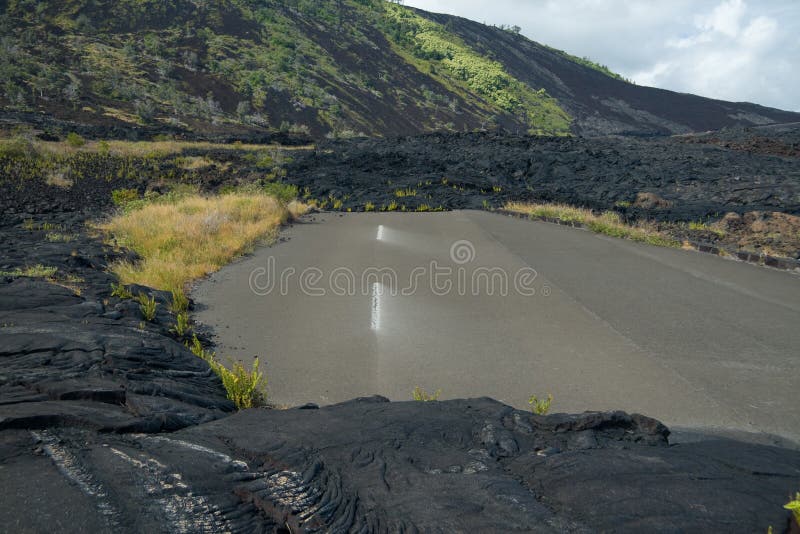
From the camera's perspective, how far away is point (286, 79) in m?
68.6

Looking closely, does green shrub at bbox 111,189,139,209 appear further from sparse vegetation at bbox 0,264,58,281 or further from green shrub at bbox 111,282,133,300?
green shrub at bbox 111,282,133,300

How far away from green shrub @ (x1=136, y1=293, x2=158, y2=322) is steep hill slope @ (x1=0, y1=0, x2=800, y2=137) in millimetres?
38977

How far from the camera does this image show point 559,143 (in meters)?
35.4

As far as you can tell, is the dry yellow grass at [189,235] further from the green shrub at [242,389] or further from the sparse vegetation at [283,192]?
the green shrub at [242,389]

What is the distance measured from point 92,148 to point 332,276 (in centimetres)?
2926

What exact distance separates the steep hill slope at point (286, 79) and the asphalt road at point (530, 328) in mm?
38145

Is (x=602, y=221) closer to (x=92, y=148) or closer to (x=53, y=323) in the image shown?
(x=53, y=323)

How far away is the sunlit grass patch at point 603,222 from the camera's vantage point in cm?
1395

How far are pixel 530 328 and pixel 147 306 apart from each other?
5.27m

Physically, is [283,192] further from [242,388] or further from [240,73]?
[240,73]

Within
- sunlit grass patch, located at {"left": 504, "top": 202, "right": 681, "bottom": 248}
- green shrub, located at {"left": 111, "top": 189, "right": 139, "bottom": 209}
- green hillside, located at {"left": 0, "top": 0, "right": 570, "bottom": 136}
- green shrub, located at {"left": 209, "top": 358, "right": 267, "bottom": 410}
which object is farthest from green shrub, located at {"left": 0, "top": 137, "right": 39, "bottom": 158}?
green shrub, located at {"left": 209, "top": 358, "right": 267, "bottom": 410}

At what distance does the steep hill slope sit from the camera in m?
50.5

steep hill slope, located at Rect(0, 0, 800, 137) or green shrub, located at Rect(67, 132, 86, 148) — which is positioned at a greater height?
steep hill slope, located at Rect(0, 0, 800, 137)

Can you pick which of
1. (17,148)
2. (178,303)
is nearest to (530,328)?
(178,303)
